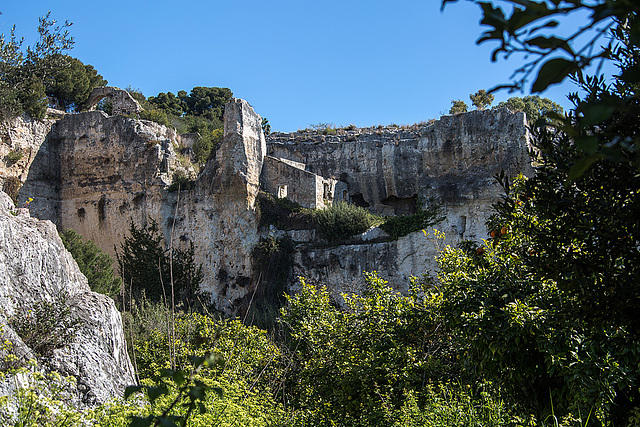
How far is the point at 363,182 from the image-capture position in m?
23.6

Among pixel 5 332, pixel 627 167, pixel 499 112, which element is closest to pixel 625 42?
pixel 627 167

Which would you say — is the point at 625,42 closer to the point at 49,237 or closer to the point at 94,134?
the point at 49,237

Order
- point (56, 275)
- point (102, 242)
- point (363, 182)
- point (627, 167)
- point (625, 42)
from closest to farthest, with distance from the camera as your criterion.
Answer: point (627, 167), point (625, 42), point (56, 275), point (102, 242), point (363, 182)

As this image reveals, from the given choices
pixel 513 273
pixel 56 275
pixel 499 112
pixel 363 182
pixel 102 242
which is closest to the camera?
pixel 513 273

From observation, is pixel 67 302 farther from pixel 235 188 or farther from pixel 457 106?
pixel 457 106

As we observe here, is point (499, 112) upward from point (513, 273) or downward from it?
upward

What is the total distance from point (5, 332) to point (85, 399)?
1.28 m

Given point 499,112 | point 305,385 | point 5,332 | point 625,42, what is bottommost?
point 305,385

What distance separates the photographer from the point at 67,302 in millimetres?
7984

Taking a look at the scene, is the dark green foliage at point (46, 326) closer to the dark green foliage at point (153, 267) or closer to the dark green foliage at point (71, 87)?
the dark green foliage at point (153, 267)

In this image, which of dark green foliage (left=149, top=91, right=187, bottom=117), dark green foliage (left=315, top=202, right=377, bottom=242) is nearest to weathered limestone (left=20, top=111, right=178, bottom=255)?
dark green foliage (left=315, top=202, right=377, bottom=242)

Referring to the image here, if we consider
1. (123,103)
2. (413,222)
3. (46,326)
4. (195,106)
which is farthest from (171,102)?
(46,326)

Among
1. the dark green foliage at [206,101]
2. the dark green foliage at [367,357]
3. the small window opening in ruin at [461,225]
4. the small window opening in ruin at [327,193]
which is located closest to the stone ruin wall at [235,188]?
the small window opening in ruin at [461,225]

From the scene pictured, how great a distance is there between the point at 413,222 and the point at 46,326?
12216 millimetres
